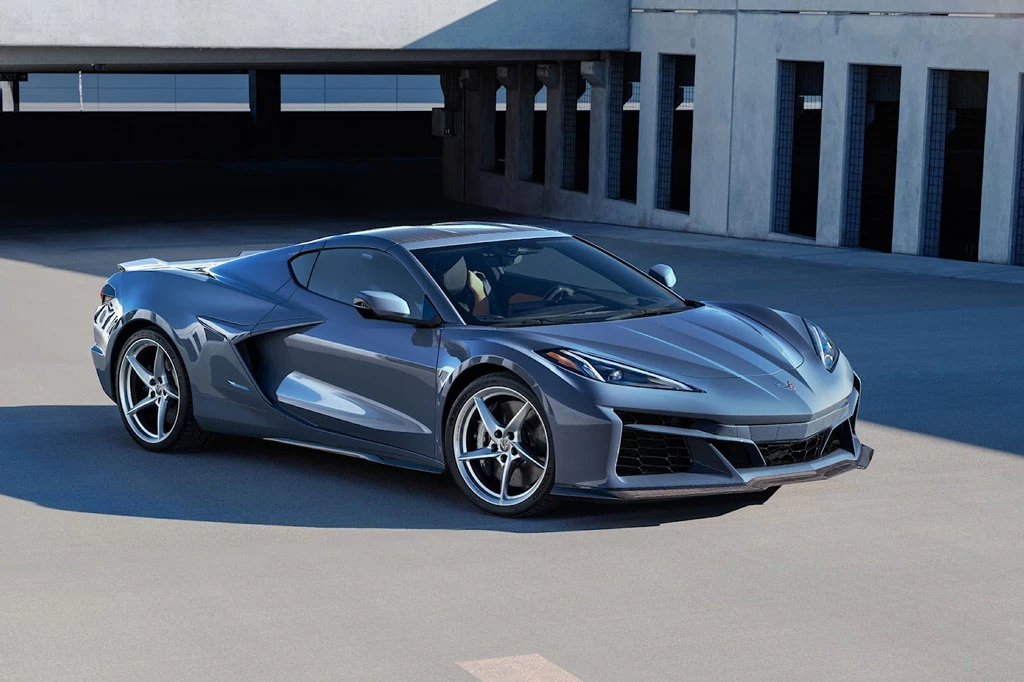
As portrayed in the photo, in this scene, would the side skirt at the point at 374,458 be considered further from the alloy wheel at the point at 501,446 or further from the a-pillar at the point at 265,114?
the a-pillar at the point at 265,114

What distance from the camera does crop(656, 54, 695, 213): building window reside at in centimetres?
2561

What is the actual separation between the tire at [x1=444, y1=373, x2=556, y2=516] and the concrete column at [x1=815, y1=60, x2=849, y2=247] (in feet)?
49.8

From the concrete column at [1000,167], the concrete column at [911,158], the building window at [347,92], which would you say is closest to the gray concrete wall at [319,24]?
the concrete column at [911,158]

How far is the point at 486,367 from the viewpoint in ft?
24.0

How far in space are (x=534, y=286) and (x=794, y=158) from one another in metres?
15.7

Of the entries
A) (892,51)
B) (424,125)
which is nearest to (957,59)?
(892,51)

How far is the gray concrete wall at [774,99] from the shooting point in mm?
19531

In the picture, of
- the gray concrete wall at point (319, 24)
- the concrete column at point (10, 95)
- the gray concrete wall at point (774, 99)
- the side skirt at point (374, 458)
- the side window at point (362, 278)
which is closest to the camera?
the side skirt at point (374, 458)

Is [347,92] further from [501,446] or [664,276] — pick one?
[501,446]

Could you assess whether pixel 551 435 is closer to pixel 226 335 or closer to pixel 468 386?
pixel 468 386

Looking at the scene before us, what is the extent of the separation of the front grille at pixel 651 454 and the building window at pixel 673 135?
18829 mm

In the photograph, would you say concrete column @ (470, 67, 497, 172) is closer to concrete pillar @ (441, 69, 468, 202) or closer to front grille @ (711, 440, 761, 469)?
concrete pillar @ (441, 69, 468, 202)

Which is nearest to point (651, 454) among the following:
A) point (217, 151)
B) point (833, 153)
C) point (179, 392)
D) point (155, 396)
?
point (179, 392)

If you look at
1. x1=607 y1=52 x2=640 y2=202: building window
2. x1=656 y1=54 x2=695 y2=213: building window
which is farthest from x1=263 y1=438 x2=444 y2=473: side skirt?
x1=607 y1=52 x2=640 y2=202: building window
